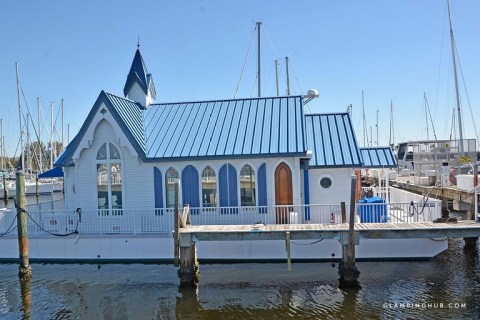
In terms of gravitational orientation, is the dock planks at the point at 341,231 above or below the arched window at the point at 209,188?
below

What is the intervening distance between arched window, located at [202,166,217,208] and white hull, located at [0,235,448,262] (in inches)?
79.0

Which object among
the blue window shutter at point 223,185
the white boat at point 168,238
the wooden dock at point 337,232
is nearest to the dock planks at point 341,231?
the wooden dock at point 337,232

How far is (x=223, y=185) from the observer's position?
1877 centimetres

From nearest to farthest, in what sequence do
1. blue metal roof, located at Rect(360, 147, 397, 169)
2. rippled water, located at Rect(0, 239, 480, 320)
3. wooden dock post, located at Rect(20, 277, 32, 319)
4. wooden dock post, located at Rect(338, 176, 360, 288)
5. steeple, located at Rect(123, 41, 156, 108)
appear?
rippled water, located at Rect(0, 239, 480, 320), wooden dock post, located at Rect(20, 277, 32, 319), wooden dock post, located at Rect(338, 176, 360, 288), blue metal roof, located at Rect(360, 147, 397, 169), steeple, located at Rect(123, 41, 156, 108)

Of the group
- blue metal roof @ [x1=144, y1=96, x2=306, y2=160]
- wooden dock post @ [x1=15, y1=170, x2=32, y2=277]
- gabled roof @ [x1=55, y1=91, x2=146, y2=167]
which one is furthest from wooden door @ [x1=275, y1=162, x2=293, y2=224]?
wooden dock post @ [x1=15, y1=170, x2=32, y2=277]

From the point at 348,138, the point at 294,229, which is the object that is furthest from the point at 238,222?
the point at 348,138

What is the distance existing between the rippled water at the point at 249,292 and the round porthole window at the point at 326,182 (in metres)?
3.60

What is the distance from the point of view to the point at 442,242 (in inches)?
657

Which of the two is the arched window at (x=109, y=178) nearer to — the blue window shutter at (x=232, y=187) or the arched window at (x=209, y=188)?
the arched window at (x=209, y=188)

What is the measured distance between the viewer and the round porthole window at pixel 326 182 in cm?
1906

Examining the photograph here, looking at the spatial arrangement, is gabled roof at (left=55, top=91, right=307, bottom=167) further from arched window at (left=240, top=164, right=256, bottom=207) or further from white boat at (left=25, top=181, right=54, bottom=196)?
white boat at (left=25, top=181, right=54, bottom=196)

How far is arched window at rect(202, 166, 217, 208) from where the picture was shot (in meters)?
18.9

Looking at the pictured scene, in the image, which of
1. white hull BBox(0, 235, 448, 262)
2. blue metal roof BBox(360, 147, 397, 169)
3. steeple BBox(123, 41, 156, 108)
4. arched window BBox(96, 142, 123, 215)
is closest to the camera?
white hull BBox(0, 235, 448, 262)

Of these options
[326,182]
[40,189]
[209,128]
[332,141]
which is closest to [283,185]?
[326,182]
